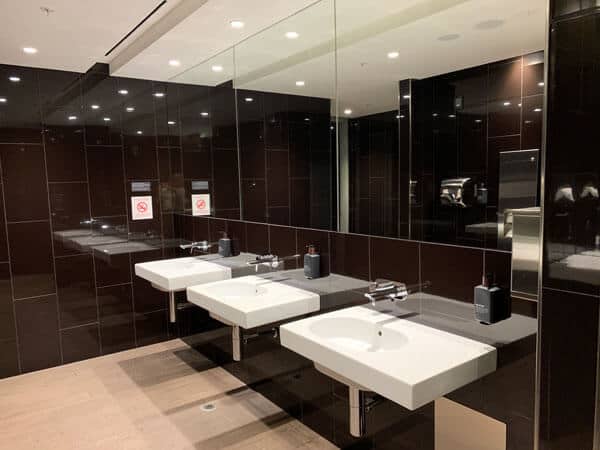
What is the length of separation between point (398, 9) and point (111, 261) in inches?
126

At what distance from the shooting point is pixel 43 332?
3.65m

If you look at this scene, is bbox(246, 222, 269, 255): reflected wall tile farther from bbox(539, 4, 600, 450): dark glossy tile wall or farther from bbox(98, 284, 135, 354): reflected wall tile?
bbox(539, 4, 600, 450): dark glossy tile wall

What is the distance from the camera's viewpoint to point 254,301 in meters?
2.30

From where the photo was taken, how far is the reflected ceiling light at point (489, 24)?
1.63 m

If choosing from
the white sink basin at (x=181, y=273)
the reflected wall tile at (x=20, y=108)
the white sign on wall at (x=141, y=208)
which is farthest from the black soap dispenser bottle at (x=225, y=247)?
the reflected wall tile at (x=20, y=108)

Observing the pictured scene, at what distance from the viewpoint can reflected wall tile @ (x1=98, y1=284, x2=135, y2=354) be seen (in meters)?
3.91

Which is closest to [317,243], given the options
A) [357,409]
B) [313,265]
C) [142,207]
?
[313,265]

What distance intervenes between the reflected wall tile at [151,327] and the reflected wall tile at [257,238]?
1569 mm

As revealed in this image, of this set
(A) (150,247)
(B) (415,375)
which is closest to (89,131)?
(A) (150,247)

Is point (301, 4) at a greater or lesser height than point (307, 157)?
greater

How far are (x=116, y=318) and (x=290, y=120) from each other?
8.42 ft

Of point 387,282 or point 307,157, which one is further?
point 307,157

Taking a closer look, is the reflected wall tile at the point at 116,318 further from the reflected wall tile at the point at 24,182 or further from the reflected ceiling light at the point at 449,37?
the reflected ceiling light at the point at 449,37

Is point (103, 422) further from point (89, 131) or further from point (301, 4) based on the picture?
point (301, 4)
